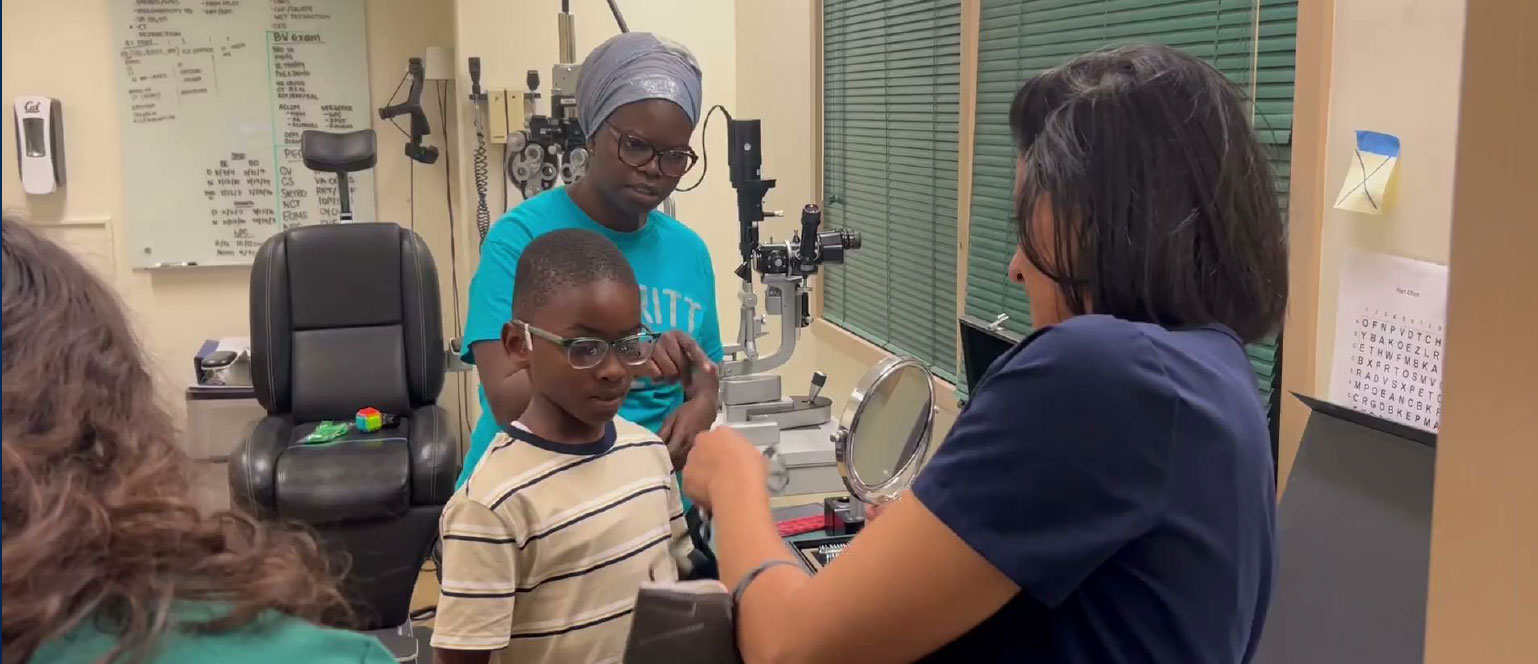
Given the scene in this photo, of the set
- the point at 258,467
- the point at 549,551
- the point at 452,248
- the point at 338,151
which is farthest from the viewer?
the point at 452,248

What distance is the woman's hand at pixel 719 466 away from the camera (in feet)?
3.40

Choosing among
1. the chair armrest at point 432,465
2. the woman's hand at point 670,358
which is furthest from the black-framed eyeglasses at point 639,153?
the chair armrest at point 432,465

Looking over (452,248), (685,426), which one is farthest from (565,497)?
(452,248)

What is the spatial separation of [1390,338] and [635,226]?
39.4 inches

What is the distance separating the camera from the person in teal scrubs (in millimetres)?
1527

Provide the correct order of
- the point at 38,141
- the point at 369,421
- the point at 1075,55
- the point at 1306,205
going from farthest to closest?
1. the point at 38,141
2. the point at 369,421
3. the point at 1075,55
4. the point at 1306,205

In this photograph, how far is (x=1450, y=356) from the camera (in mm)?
689

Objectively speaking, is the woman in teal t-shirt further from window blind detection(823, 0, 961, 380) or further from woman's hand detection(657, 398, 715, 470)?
window blind detection(823, 0, 961, 380)

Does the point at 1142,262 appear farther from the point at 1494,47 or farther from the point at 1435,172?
the point at 1435,172

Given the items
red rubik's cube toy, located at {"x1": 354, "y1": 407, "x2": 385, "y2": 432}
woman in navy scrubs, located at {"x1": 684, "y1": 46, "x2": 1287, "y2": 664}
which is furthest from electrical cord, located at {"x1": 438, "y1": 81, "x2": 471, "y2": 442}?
woman in navy scrubs, located at {"x1": 684, "y1": 46, "x2": 1287, "y2": 664}

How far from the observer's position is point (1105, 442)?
723 millimetres

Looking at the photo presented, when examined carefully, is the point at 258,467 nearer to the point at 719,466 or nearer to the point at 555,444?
the point at 555,444

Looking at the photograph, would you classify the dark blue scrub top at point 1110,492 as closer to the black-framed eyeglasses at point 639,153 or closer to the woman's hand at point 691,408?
the woman's hand at point 691,408

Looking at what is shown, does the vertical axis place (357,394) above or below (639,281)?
below
